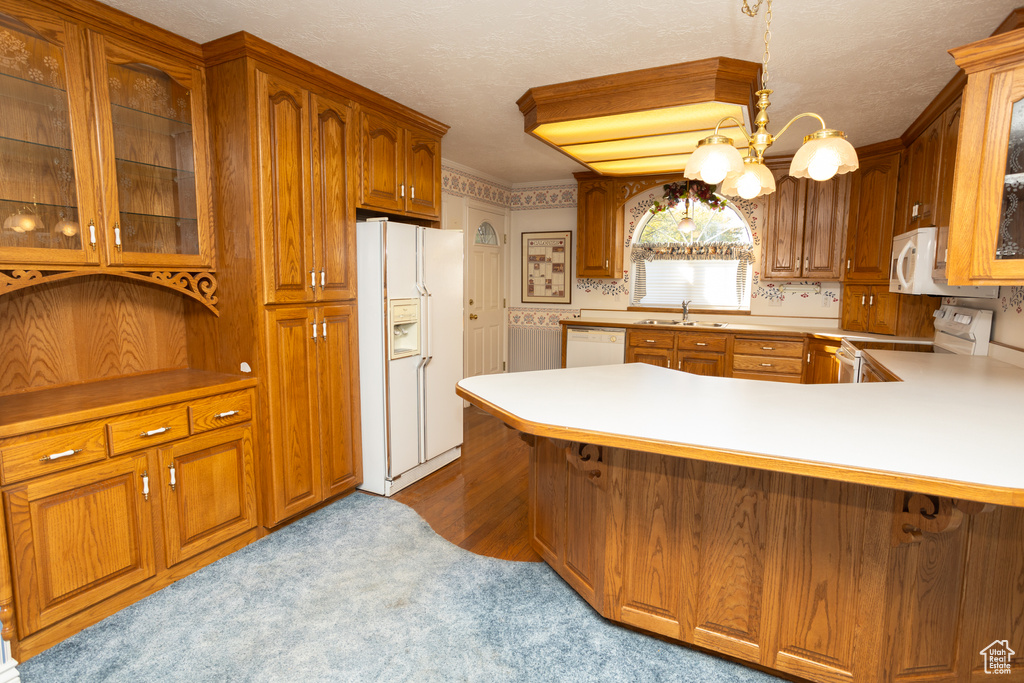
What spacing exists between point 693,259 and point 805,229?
3.47ft

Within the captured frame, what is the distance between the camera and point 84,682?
5.77ft

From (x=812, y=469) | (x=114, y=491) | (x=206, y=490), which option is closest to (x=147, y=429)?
(x=114, y=491)

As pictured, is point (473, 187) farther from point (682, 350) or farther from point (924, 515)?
point (924, 515)

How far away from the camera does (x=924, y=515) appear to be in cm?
147

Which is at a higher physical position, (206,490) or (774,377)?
(774,377)

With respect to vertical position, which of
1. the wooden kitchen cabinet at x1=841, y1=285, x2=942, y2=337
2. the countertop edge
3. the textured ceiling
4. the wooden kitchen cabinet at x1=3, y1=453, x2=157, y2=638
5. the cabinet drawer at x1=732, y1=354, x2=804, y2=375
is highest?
the textured ceiling

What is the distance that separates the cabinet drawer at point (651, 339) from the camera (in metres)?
5.00

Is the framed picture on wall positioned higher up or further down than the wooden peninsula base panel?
higher up

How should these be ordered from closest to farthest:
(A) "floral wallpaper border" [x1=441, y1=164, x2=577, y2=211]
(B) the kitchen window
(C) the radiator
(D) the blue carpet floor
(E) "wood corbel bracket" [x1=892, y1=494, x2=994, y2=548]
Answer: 1. (E) "wood corbel bracket" [x1=892, y1=494, x2=994, y2=548]
2. (D) the blue carpet floor
3. (B) the kitchen window
4. (A) "floral wallpaper border" [x1=441, y1=164, x2=577, y2=211]
5. (C) the radiator

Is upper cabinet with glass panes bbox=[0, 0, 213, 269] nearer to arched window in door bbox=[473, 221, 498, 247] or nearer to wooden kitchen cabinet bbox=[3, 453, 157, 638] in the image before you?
wooden kitchen cabinet bbox=[3, 453, 157, 638]

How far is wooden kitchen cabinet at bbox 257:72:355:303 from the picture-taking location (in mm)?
2605

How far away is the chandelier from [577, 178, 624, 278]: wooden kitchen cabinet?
3401mm

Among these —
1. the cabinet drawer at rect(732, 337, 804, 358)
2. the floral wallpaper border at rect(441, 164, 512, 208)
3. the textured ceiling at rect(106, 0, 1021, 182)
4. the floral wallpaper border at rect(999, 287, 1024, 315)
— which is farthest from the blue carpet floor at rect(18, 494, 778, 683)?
the floral wallpaper border at rect(441, 164, 512, 208)

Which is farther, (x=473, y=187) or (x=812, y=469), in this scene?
(x=473, y=187)
